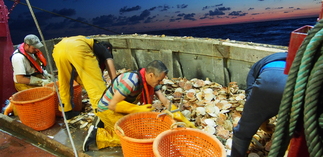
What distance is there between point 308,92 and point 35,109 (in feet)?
11.1

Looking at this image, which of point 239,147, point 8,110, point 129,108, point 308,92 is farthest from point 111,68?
point 308,92

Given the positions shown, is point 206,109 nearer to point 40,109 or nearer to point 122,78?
point 122,78

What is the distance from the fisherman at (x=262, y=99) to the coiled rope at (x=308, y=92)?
62cm

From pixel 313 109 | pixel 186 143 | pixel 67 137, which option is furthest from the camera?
pixel 67 137

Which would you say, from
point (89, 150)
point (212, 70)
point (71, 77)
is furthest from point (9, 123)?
point (212, 70)

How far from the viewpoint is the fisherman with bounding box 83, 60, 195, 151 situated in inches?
93.0

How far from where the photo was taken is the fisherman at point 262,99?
1.59m

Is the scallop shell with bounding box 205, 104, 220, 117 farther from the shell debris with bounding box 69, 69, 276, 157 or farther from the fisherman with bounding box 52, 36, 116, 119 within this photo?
the fisherman with bounding box 52, 36, 116, 119

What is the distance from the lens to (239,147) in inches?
80.0

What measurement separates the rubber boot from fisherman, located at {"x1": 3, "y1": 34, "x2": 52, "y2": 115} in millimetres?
3366

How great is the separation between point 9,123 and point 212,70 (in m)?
3.92

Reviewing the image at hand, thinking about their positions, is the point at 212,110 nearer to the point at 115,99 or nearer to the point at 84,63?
the point at 115,99

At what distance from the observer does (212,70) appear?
190 inches

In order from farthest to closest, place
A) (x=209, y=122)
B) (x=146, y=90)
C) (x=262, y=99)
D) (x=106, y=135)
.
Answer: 1. (x=209, y=122)
2. (x=106, y=135)
3. (x=146, y=90)
4. (x=262, y=99)
